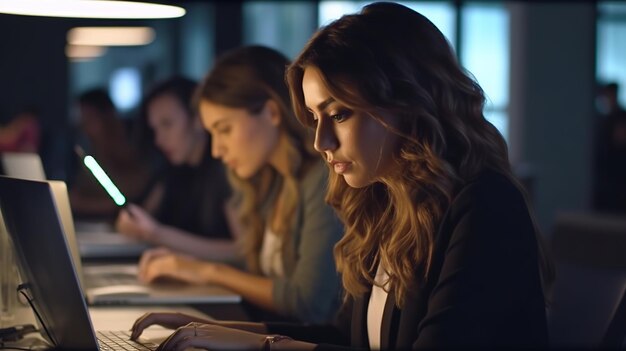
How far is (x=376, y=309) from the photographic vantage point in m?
1.76

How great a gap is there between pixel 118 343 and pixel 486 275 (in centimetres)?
72

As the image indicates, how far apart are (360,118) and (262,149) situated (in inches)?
42.8

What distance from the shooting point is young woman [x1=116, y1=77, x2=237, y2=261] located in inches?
144

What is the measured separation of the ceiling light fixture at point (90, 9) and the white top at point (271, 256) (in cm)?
71

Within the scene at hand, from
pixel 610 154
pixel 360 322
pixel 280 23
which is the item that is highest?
pixel 280 23

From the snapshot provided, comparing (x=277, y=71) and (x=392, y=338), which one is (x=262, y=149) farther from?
(x=392, y=338)

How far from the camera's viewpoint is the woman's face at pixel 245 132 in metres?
2.64

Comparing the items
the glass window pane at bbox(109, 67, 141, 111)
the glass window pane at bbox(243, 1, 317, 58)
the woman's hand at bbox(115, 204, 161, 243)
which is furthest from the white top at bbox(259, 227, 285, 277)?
the glass window pane at bbox(109, 67, 141, 111)

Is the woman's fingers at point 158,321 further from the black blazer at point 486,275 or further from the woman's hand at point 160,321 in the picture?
the black blazer at point 486,275

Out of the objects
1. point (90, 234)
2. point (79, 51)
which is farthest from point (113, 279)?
point (79, 51)

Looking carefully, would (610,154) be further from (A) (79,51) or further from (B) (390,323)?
(B) (390,323)

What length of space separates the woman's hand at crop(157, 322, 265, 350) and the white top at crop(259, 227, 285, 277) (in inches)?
38.5

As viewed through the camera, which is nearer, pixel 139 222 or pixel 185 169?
pixel 139 222

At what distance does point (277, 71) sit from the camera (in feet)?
8.64
